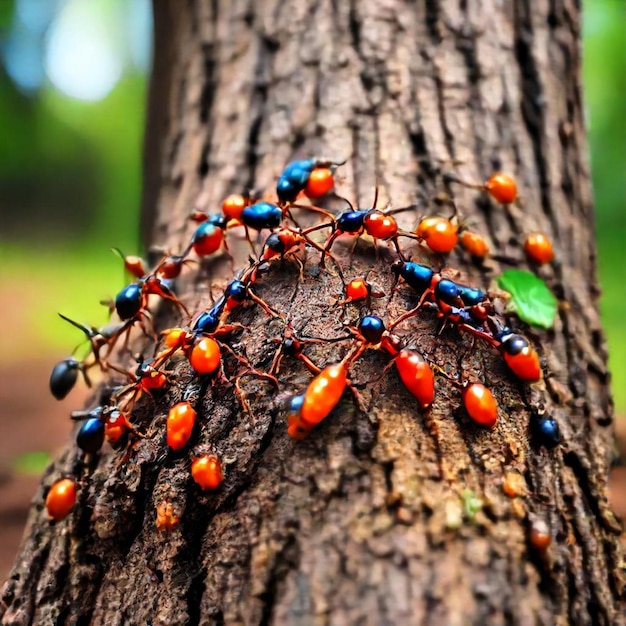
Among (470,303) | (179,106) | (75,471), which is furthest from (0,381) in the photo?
(470,303)

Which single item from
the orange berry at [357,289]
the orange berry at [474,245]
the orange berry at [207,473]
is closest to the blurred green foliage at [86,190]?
the orange berry at [474,245]

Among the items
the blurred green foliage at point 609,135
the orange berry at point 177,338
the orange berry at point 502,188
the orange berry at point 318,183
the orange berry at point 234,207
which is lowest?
the orange berry at point 177,338

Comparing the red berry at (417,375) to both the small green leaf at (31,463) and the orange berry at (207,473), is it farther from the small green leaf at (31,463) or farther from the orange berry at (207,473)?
the small green leaf at (31,463)

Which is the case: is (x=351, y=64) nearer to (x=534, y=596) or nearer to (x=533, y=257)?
(x=533, y=257)

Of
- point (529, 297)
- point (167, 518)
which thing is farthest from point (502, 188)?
point (167, 518)

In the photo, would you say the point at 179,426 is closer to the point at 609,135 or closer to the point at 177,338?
the point at 177,338
